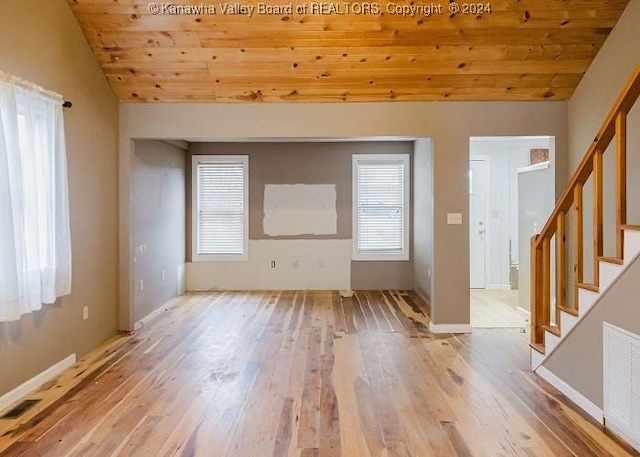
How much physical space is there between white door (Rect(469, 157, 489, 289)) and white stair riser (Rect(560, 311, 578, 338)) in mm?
4094

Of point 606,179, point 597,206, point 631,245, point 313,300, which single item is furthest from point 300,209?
point 631,245

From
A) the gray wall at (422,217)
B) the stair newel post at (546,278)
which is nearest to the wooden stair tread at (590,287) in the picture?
the stair newel post at (546,278)

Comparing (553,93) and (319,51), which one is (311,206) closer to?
(319,51)

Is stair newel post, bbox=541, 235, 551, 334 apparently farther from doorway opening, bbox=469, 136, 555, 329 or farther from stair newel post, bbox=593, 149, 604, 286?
doorway opening, bbox=469, 136, 555, 329

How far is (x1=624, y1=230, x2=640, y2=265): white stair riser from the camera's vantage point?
231 cm

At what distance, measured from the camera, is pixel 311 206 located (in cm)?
698

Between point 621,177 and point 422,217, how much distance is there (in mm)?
3747

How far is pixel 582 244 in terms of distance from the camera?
10.6 feet

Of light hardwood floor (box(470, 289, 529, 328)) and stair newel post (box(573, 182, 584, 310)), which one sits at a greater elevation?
stair newel post (box(573, 182, 584, 310))

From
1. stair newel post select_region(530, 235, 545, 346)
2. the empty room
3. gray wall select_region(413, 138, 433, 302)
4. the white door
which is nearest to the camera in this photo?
the empty room

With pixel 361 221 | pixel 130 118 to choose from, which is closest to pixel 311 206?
pixel 361 221

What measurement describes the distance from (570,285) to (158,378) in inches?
161

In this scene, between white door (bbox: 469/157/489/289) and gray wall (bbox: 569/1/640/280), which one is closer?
gray wall (bbox: 569/1/640/280)

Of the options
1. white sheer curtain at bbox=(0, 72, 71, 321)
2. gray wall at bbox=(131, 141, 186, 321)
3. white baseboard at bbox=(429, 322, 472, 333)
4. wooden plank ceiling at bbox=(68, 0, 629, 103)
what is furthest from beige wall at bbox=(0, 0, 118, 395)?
white baseboard at bbox=(429, 322, 472, 333)
